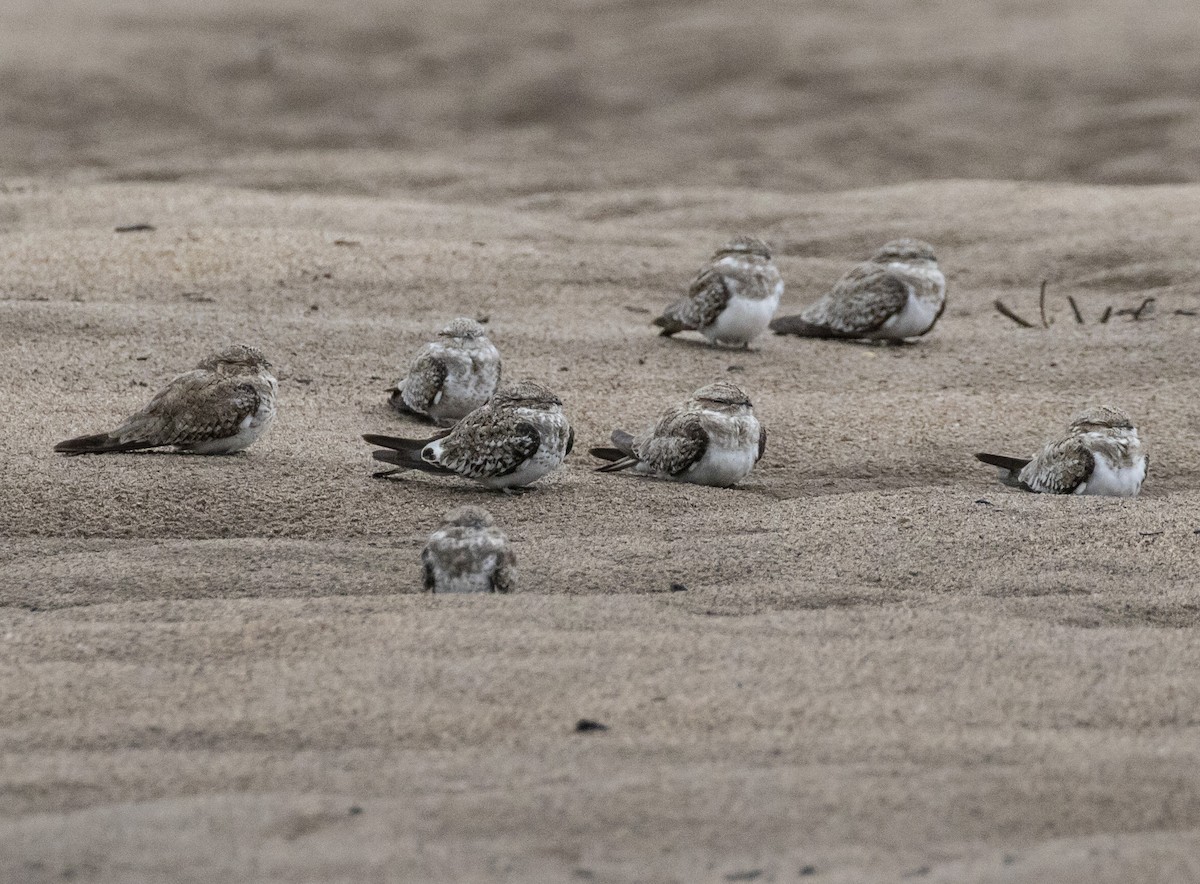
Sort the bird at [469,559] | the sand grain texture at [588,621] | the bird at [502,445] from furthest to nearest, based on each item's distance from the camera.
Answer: the bird at [502,445]
the bird at [469,559]
the sand grain texture at [588,621]

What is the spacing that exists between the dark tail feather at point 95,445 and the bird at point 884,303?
345cm

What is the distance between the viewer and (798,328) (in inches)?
314

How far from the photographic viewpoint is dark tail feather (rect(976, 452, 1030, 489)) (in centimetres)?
587

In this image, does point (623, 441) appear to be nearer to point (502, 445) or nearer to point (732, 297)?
point (502, 445)

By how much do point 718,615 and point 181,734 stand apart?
4.67ft

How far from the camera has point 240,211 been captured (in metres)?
9.98

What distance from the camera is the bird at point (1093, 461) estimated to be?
5.59m

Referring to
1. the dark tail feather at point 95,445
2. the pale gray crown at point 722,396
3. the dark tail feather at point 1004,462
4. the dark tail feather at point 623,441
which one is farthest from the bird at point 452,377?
the dark tail feather at point 1004,462

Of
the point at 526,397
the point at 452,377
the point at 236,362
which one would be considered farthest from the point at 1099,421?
the point at 236,362

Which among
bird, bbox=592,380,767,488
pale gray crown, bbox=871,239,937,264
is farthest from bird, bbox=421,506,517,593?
pale gray crown, bbox=871,239,937,264

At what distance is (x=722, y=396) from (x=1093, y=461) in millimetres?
1244

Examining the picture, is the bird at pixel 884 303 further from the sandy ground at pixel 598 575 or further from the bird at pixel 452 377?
the bird at pixel 452 377

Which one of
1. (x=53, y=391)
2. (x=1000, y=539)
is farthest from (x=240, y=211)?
(x=1000, y=539)

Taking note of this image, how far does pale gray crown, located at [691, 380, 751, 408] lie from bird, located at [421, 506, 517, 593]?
1559 mm
